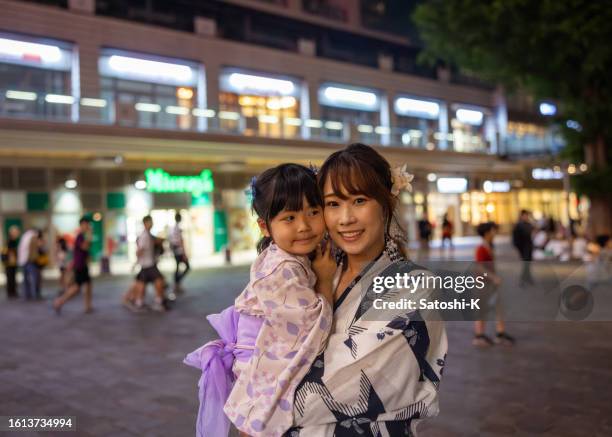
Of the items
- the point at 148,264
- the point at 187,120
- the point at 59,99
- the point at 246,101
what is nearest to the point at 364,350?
the point at 148,264

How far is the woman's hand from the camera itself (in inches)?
76.1

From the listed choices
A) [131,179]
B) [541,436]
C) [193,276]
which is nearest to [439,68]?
[131,179]

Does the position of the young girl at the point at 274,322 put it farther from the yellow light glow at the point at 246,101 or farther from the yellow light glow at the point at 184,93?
the yellow light glow at the point at 246,101

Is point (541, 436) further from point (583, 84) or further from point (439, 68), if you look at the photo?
point (439, 68)

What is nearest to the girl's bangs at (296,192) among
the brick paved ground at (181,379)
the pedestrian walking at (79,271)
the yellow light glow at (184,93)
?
the brick paved ground at (181,379)

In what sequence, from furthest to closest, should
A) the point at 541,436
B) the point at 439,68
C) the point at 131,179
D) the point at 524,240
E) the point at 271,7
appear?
the point at 439,68 → the point at 271,7 → the point at 131,179 → the point at 524,240 → the point at 541,436

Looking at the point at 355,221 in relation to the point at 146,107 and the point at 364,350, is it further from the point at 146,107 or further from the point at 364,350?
the point at 146,107

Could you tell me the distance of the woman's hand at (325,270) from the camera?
1.93 metres

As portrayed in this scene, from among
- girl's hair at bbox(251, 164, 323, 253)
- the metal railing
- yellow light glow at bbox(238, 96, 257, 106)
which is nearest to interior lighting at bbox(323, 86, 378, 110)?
the metal railing

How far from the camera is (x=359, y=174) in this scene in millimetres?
1863

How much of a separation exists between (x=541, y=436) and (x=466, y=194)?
107 feet

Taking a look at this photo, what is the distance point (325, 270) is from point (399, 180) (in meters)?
0.38

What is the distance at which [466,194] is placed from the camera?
36.0 metres

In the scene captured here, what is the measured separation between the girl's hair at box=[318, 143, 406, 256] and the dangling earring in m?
0.11
